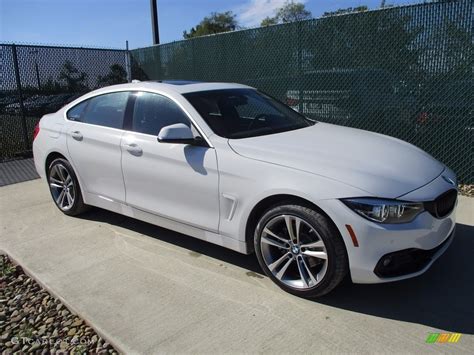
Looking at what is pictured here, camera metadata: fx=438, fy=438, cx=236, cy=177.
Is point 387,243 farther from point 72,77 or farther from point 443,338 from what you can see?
point 72,77

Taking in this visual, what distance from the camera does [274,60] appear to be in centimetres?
782

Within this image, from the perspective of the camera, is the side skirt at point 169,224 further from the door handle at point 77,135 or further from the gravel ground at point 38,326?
the gravel ground at point 38,326

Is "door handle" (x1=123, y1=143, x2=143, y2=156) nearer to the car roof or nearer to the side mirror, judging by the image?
the side mirror

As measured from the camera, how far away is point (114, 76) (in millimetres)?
11117

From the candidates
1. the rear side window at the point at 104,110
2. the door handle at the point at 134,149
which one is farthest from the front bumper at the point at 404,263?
the rear side window at the point at 104,110

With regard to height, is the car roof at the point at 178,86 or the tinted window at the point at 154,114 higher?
the car roof at the point at 178,86

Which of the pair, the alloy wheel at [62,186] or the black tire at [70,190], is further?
the alloy wheel at [62,186]

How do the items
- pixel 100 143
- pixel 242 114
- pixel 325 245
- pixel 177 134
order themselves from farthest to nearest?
pixel 100 143, pixel 242 114, pixel 177 134, pixel 325 245

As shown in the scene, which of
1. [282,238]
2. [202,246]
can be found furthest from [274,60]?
[282,238]

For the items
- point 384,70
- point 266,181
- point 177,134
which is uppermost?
point 384,70

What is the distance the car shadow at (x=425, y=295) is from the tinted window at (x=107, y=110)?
1605 mm

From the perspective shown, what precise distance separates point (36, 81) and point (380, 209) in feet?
29.1

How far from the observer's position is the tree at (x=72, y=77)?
10.1m

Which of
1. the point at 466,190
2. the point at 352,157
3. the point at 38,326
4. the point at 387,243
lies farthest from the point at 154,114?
the point at 466,190
